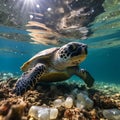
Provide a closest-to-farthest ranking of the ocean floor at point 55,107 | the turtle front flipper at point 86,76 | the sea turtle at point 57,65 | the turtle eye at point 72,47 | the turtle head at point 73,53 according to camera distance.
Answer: the ocean floor at point 55,107 < the sea turtle at point 57,65 < the turtle head at point 73,53 < the turtle eye at point 72,47 < the turtle front flipper at point 86,76

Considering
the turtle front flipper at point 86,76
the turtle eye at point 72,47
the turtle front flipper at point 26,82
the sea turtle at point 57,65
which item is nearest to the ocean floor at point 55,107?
the turtle front flipper at point 26,82

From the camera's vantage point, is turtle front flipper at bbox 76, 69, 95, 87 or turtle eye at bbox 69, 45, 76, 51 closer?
turtle eye at bbox 69, 45, 76, 51

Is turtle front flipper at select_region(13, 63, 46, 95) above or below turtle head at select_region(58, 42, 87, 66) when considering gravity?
below

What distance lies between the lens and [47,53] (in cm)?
600

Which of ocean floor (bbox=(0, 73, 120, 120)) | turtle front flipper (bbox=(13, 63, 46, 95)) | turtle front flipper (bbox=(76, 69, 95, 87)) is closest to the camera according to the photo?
ocean floor (bbox=(0, 73, 120, 120))

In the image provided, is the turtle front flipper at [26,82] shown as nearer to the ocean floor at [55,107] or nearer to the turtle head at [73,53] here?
the ocean floor at [55,107]

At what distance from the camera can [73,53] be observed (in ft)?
17.1

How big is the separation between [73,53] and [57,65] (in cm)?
77

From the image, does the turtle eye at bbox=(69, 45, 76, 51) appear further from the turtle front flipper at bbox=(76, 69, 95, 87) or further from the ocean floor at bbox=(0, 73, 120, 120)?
the turtle front flipper at bbox=(76, 69, 95, 87)

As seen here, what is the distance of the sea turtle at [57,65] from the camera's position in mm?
4496

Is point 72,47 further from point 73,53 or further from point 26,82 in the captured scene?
point 26,82

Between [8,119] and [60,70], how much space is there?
3.72 metres

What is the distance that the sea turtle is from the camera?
450cm

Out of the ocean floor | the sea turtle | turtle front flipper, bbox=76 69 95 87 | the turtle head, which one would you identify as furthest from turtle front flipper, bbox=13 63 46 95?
turtle front flipper, bbox=76 69 95 87
